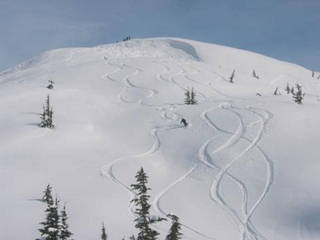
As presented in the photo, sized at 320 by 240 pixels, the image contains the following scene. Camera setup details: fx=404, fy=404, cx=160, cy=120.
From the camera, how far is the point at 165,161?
1072 inches

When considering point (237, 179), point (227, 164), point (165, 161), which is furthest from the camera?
point (165, 161)

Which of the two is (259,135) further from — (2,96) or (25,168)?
(2,96)

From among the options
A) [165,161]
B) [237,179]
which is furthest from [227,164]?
[165,161]

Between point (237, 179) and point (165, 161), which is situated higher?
point (165, 161)

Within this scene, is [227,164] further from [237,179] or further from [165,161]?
[165,161]

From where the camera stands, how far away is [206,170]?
2567cm

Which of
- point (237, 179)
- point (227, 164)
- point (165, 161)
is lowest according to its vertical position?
point (237, 179)

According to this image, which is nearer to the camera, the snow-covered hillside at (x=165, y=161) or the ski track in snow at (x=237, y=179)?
the snow-covered hillside at (x=165, y=161)

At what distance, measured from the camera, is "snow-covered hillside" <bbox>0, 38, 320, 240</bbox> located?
19.8m

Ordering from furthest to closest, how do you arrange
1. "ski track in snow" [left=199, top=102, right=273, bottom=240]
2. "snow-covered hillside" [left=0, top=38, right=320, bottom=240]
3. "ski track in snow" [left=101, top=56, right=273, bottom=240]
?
1. "ski track in snow" [left=101, top=56, right=273, bottom=240]
2. "ski track in snow" [left=199, top=102, right=273, bottom=240]
3. "snow-covered hillside" [left=0, top=38, right=320, bottom=240]

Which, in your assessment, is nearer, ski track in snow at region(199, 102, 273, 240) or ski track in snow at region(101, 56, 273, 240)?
ski track in snow at region(199, 102, 273, 240)

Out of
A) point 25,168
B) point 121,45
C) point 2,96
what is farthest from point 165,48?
point 25,168

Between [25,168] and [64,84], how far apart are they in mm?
27093

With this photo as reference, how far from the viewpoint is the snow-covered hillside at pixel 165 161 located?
19.8 meters
